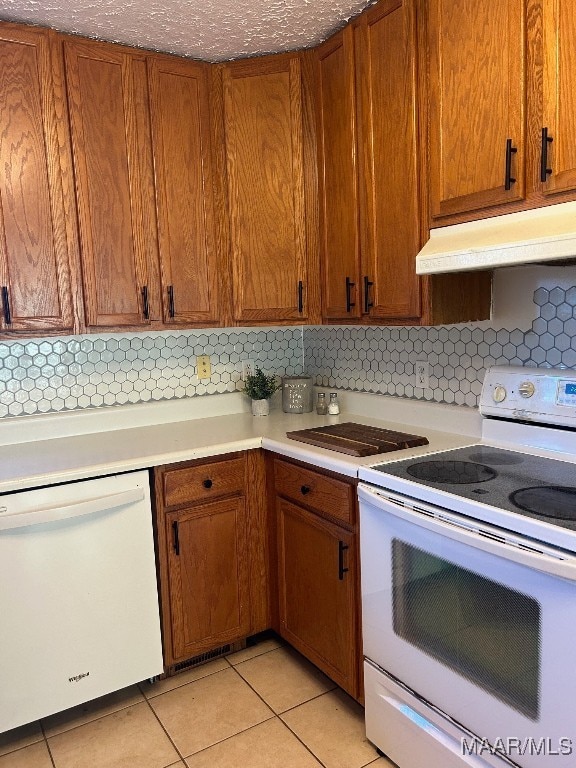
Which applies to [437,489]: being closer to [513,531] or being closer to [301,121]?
[513,531]

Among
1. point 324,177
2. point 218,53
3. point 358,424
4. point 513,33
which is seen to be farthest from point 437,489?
point 218,53

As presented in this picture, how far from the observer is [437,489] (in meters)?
1.50

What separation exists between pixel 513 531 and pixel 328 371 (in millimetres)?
1638

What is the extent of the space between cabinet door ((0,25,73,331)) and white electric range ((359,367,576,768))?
1.26m

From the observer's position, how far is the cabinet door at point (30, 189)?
6.34 ft

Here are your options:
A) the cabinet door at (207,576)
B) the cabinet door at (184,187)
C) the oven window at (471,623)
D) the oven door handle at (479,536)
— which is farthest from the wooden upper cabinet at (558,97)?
the cabinet door at (207,576)

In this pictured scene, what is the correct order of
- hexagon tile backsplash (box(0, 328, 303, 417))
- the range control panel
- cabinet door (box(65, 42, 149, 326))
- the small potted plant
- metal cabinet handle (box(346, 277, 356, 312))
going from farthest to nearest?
the small potted plant, hexagon tile backsplash (box(0, 328, 303, 417)), metal cabinet handle (box(346, 277, 356, 312)), cabinet door (box(65, 42, 149, 326)), the range control panel

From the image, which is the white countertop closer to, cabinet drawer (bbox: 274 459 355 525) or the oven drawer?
cabinet drawer (bbox: 274 459 355 525)

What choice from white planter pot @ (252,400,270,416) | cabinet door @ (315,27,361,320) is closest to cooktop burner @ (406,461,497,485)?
cabinet door @ (315,27,361,320)

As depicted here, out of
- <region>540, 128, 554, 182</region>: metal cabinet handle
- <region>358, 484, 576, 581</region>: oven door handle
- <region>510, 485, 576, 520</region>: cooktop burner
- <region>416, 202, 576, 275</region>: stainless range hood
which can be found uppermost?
<region>540, 128, 554, 182</region>: metal cabinet handle

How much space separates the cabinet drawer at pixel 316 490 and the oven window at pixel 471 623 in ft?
0.80

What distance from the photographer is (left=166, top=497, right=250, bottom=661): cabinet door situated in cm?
210

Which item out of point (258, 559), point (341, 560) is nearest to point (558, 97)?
point (341, 560)

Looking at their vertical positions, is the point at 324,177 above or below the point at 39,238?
above
